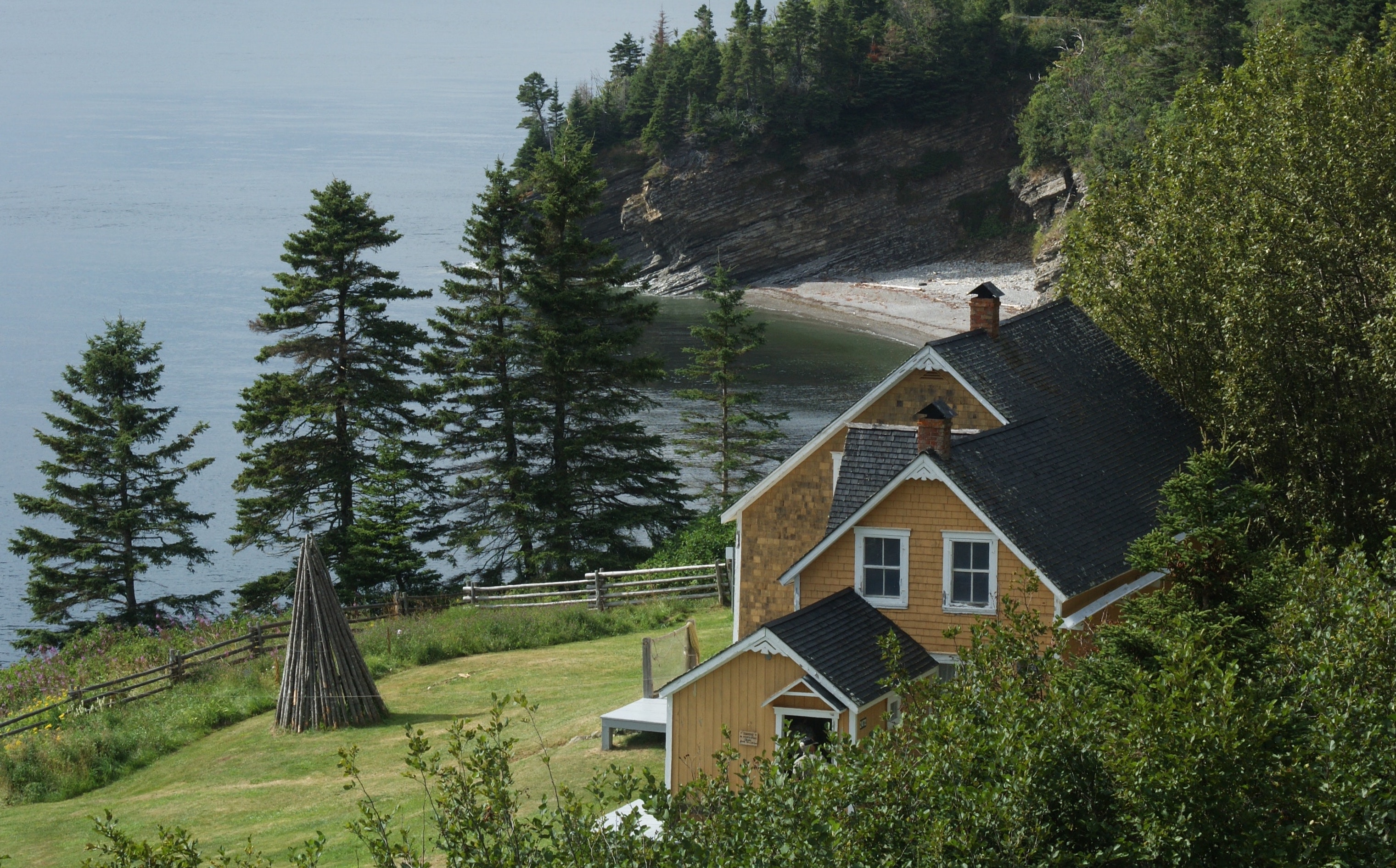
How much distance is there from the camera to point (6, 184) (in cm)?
18125

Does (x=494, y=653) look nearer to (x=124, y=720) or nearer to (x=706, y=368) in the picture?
(x=124, y=720)

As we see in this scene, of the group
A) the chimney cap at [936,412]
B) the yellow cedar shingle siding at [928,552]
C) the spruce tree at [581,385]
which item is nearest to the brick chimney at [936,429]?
the chimney cap at [936,412]

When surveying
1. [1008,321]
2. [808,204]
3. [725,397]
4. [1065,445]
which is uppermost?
[808,204]

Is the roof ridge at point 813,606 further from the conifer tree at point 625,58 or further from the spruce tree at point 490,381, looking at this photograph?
the conifer tree at point 625,58

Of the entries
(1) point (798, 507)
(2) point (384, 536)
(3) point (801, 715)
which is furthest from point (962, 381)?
(2) point (384, 536)

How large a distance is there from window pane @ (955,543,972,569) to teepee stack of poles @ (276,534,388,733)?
1073 cm

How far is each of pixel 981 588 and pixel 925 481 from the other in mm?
1852

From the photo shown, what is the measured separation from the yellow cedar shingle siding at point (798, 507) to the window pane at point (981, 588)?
378 centimetres

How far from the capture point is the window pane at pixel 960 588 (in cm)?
2062

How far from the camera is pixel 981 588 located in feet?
67.6

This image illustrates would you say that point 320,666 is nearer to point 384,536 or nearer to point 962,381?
point 962,381

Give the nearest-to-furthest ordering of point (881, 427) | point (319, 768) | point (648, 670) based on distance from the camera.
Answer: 1. point (648, 670)
2. point (319, 768)
3. point (881, 427)

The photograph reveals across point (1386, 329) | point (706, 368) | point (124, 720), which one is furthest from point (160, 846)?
point (706, 368)

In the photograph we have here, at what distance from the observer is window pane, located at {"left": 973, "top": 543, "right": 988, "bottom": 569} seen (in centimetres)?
2056
